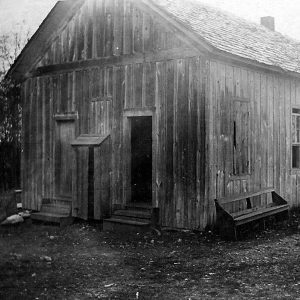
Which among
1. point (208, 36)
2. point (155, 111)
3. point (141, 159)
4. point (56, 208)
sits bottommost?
point (56, 208)

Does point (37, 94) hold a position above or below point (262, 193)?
above

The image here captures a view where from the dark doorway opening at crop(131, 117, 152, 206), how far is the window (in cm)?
426

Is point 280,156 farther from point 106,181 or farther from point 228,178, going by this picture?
point 106,181

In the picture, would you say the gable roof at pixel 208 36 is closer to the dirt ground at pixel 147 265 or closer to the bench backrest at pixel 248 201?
the bench backrest at pixel 248 201

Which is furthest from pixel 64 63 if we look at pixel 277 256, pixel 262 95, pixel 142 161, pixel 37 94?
pixel 277 256

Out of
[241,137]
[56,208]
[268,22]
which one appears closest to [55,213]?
[56,208]

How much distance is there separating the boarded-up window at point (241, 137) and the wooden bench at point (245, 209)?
73 centimetres

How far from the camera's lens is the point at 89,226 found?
12.2 m

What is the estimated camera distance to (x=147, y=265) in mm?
8414

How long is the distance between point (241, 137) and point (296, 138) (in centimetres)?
326

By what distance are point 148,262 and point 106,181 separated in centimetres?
398

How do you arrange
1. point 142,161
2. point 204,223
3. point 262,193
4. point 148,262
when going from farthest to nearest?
point 142,161 < point 262,193 < point 204,223 < point 148,262

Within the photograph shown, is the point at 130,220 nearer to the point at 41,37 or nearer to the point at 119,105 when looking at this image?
the point at 119,105

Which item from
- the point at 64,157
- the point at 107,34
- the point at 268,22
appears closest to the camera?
the point at 107,34
